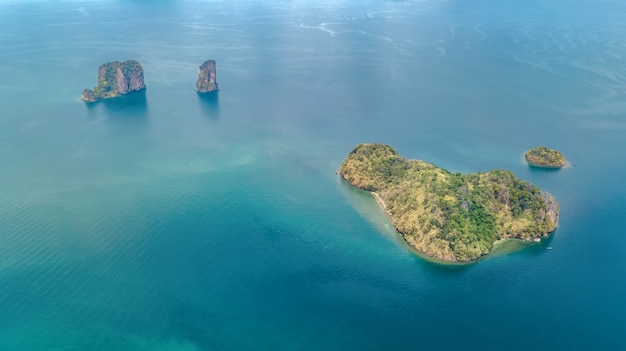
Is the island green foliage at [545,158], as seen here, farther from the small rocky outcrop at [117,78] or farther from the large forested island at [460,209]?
the small rocky outcrop at [117,78]

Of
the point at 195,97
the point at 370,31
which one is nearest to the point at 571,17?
the point at 370,31

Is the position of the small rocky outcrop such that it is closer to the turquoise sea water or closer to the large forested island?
the turquoise sea water

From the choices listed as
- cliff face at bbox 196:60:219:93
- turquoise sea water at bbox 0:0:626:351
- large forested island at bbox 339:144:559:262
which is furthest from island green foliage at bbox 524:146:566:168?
cliff face at bbox 196:60:219:93

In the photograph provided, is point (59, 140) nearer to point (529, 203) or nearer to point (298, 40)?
point (529, 203)

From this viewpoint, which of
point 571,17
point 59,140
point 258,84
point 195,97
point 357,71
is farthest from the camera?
point 571,17

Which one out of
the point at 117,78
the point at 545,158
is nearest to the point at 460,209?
the point at 545,158

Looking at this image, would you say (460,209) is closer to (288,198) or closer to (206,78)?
(288,198)
